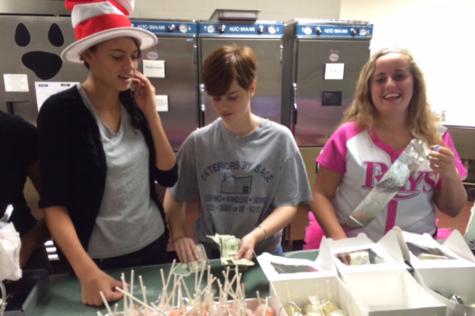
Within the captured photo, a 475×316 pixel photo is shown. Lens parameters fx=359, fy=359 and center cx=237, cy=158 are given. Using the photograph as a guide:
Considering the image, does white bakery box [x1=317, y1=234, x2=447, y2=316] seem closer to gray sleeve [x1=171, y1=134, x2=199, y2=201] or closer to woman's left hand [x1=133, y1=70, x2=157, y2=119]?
gray sleeve [x1=171, y1=134, x2=199, y2=201]

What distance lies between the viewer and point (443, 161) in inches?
49.1

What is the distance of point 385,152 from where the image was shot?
1371mm

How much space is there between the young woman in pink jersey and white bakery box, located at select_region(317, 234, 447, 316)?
11.7 inches

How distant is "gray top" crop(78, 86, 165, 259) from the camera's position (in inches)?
42.2

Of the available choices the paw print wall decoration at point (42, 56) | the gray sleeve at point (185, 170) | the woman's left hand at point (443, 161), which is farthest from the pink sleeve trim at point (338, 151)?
the paw print wall decoration at point (42, 56)

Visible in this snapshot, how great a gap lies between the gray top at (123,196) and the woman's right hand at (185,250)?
0.11m

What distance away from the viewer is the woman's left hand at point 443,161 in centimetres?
124

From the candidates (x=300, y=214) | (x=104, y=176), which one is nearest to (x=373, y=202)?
(x=104, y=176)

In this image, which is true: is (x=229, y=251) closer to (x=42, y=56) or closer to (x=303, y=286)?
(x=303, y=286)

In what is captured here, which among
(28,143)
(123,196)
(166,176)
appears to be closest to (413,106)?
(166,176)

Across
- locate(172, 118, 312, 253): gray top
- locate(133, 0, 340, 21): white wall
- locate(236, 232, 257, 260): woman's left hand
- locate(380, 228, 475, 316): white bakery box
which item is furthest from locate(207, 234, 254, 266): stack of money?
locate(133, 0, 340, 21): white wall

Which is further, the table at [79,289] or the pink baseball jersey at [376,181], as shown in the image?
the pink baseball jersey at [376,181]

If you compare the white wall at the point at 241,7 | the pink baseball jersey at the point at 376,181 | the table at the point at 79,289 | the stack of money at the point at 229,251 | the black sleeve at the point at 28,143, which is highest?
the white wall at the point at 241,7

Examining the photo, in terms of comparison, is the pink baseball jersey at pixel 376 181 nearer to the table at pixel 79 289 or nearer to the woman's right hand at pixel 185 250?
the table at pixel 79 289
